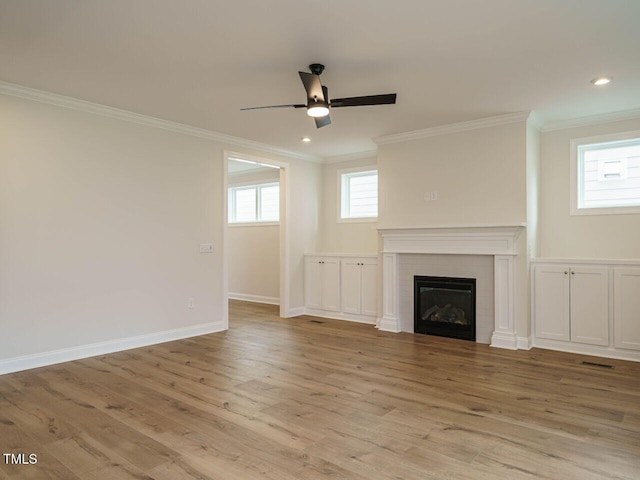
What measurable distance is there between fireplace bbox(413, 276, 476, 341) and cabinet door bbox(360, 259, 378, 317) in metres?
0.67

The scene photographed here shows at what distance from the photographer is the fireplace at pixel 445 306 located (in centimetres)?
517

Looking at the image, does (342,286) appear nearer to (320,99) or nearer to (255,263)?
(255,263)

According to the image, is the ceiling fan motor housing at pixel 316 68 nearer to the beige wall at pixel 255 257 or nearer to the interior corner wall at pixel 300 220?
the interior corner wall at pixel 300 220

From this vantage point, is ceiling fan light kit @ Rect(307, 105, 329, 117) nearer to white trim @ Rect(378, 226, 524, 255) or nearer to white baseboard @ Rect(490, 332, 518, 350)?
white trim @ Rect(378, 226, 524, 255)

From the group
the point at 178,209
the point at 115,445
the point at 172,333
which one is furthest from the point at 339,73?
the point at 172,333

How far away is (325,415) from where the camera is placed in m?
2.92

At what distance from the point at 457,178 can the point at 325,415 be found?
3432mm

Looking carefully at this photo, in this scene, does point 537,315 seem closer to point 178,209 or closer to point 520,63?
point 520,63

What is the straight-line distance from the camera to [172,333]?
16.9ft

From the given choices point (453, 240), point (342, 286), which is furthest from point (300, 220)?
point (453, 240)

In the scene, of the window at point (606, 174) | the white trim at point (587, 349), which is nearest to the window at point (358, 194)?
the window at point (606, 174)

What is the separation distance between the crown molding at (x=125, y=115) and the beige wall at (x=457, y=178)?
1.82 metres

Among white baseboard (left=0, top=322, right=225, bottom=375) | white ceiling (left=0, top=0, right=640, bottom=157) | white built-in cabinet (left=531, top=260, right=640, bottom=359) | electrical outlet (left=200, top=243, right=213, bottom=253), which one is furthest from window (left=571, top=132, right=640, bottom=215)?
white baseboard (left=0, top=322, right=225, bottom=375)

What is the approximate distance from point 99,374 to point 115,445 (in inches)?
59.9
